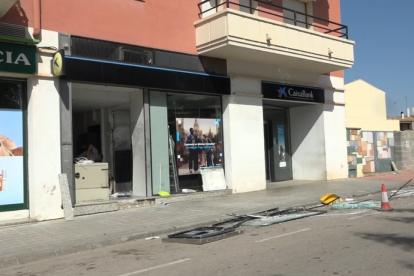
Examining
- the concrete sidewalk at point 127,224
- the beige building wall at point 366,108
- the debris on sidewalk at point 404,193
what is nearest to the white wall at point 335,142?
the concrete sidewalk at point 127,224

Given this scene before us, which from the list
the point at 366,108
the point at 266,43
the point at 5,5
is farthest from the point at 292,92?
the point at 366,108

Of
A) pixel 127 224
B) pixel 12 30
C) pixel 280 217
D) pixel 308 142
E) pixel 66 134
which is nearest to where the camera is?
pixel 127 224

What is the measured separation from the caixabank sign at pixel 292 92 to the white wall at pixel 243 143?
615mm

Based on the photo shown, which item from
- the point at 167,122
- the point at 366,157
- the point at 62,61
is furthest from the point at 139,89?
the point at 366,157

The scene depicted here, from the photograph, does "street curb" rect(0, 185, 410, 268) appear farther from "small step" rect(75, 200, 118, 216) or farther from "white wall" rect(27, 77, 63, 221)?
"white wall" rect(27, 77, 63, 221)

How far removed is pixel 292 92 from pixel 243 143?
11.2ft

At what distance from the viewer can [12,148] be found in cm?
1077

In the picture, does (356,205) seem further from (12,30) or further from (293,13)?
(12,30)

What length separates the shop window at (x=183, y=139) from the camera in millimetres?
13297

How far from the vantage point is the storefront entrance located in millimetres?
18906

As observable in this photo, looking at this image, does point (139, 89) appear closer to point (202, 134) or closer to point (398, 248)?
point (202, 134)

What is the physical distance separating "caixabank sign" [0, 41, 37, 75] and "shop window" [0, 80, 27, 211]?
0.64 m

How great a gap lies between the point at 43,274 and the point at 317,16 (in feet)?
51.7

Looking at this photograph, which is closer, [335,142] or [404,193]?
[404,193]
